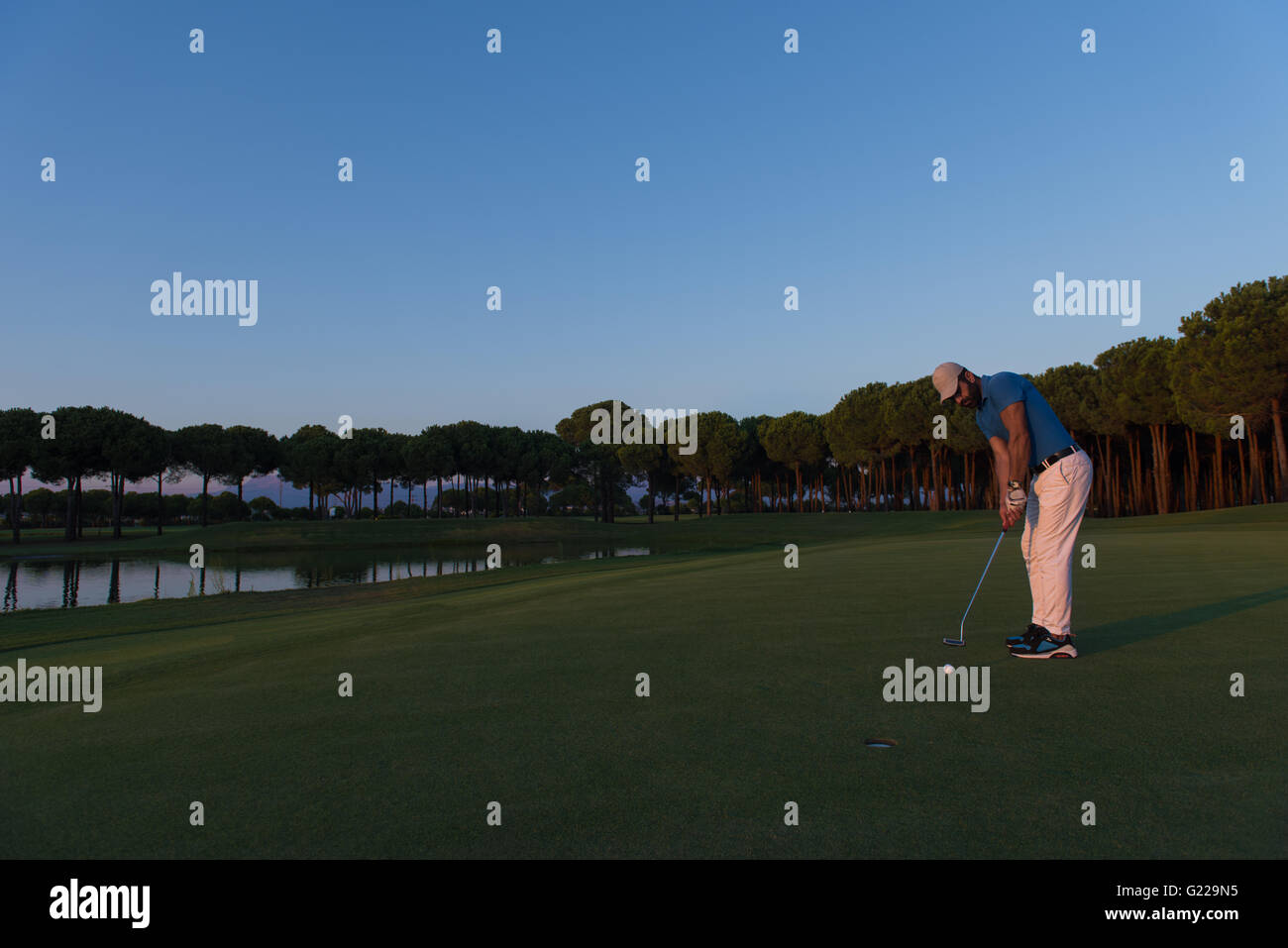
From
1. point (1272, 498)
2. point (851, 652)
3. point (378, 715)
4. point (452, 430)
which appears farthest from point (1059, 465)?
point (452, 430)

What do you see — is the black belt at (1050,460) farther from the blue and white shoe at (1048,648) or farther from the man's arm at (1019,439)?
the blue and white shoe at (1048,648)

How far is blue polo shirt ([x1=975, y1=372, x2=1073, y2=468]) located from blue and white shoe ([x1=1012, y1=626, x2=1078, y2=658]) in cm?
163

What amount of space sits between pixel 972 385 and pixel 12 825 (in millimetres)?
7683

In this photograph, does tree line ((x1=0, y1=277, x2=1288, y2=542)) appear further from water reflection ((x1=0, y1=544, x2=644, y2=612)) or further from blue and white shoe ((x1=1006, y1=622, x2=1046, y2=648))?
blue and white shoe ((x1=1006, y1=622, x2=1046, y2=648))

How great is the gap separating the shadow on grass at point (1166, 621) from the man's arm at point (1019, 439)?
5.82 ft

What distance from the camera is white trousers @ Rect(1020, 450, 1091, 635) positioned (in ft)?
20.4

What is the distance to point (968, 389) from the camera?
262 inches

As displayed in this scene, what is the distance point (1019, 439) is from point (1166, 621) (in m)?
3.30

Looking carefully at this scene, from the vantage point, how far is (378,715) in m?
5.21

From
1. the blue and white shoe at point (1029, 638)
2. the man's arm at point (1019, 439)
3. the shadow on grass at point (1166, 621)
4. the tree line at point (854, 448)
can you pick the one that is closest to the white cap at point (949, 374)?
the man's arm at point (1019, 439)

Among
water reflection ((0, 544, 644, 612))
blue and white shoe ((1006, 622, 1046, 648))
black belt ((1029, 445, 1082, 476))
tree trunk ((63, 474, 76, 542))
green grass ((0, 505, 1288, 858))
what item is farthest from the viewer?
tree trunk ((63, 474, 76, 542))

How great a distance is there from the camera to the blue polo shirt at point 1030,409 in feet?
21.4

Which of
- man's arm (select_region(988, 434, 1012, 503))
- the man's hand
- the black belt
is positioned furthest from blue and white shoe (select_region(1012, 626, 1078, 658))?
the black belt

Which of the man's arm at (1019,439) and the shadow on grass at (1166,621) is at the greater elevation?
the man's arm at (1019,439)
